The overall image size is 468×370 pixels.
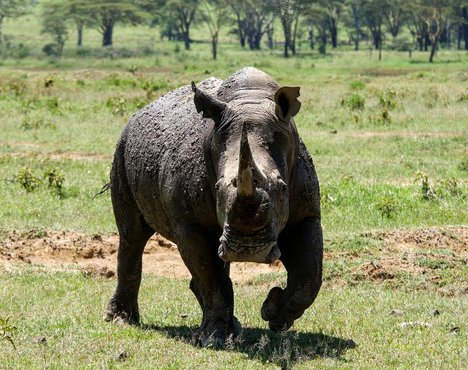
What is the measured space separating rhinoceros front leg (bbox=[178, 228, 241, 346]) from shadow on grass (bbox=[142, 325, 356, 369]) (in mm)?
138

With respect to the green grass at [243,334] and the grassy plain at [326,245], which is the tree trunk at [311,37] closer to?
the grassy plain at [326,245]

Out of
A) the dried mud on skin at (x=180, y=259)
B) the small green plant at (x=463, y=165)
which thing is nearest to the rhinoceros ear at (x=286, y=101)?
the dried mud on skin at (x=180, y=259)

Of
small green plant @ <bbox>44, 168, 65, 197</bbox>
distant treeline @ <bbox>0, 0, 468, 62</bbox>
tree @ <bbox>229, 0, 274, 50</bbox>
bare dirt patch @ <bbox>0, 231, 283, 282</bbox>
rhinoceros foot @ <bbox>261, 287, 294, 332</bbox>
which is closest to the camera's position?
rhinoceros foot @ <bbox>261, 287, 294, 332</bbox>

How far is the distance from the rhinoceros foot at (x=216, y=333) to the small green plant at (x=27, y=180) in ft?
27.9

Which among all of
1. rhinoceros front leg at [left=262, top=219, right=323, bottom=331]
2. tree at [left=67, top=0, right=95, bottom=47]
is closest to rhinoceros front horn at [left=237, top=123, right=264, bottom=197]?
rhinoceros front leg at [left=262, top=219, right=323, bottom=331]

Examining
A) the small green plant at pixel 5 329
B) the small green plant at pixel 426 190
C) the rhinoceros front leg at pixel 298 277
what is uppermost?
the rhinoceros front leg at pixel 298 277

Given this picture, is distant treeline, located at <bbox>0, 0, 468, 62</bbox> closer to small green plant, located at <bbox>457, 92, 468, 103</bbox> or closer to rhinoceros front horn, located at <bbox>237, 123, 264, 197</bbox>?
small green plant, located at <bbox>457, 92, 468, 103</bbox>

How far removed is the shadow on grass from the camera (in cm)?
629

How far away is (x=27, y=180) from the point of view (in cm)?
1496

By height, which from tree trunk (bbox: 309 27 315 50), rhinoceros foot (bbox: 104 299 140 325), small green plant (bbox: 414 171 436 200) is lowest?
tree trunk (bbox: 309 27 315 50)

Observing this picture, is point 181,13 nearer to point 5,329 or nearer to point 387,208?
point 387,208

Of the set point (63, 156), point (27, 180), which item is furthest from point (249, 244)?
point (63, 156)

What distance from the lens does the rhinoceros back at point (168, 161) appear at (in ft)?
22.5

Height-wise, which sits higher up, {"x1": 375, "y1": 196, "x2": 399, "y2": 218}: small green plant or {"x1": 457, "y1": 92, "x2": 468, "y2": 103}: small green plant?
{"x1": 375, "y1": 196, "x2": 399, "y2": 218}: small green plant
